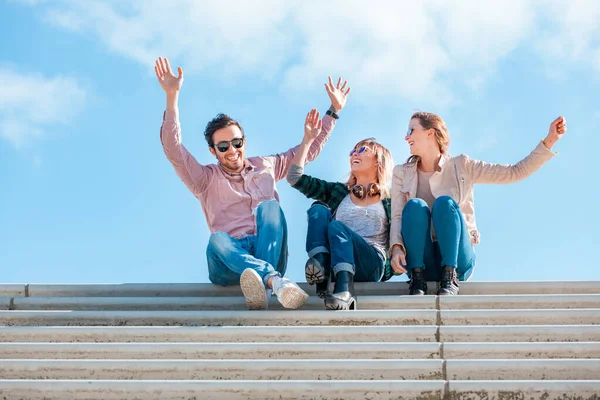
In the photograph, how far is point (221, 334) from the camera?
5.36 metres

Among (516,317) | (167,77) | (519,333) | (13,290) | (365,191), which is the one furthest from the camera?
(365,191)

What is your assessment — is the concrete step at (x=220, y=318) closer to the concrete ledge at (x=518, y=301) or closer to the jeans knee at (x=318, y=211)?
the concrete ledge at (x=518, y=301)

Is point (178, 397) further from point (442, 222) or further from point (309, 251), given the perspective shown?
point (442, 222)

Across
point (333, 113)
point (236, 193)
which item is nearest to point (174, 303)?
point (236, 193)

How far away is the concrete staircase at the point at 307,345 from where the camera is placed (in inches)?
187

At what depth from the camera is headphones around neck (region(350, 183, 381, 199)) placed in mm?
6633

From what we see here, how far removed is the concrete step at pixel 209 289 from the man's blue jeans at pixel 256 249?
128 millimetres

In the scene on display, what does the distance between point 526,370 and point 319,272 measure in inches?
56.8

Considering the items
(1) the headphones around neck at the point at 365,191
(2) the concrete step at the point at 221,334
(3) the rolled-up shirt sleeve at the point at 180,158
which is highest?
(3) the rolled-up shirt sleeve at the point at 180,158

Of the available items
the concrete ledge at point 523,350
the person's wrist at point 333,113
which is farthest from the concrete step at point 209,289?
the person's wrist at point 333,113

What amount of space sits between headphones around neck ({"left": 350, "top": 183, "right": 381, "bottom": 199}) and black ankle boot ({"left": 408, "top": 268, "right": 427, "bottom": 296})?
2.75ft

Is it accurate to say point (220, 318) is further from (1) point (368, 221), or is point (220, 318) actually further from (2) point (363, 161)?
(2) point (363, 161)

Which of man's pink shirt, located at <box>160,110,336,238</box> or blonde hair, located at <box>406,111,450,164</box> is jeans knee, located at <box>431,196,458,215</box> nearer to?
blonde hair, located at <box>406,111,450,164</box>

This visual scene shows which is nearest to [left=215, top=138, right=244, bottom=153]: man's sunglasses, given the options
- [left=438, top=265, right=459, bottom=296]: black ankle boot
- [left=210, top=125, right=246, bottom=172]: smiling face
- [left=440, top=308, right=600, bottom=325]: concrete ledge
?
[left=210, top=125, right=246, bottom=172]: smiling face
